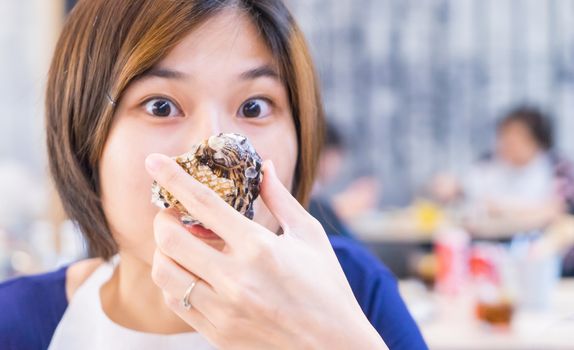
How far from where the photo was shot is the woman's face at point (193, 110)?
944 mm

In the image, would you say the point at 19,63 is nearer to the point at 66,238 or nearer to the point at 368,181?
the point at 66,238

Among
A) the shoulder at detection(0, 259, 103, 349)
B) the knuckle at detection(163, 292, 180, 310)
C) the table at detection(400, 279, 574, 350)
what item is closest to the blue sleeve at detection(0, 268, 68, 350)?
the shoulder at detection(0, 259, 103, 349)

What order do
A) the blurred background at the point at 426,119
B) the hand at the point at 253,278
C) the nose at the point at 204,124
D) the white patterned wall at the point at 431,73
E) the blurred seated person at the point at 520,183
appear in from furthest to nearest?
1. the white patterned wall at the point at 431,73
2. the blurred seated person at the point at 520,183
3. the blurred background at the point at 426,119
4. the nose at the point at 204,124
5. the hand at the point at 253,278

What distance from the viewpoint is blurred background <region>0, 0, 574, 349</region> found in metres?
4.00

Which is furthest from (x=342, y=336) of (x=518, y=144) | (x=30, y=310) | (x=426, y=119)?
(x=426, y=119)

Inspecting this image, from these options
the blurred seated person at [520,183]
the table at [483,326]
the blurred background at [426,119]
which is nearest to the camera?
the table at [483,326]

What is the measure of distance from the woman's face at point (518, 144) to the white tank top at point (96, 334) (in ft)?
16.7

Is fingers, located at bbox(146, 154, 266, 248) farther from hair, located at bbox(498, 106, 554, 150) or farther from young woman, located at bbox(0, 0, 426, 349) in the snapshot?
hair, located at bbox(498, 106, 554, 150)

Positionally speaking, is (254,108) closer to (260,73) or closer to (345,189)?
(260,73)

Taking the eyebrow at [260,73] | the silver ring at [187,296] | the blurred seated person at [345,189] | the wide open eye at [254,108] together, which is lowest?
the silver ring at [187,296]

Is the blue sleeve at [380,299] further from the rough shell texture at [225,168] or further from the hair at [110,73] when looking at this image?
the rough shell texture at [225,168]

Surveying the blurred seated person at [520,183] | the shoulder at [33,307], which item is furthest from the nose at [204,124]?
the blurred seated person at [520,183]

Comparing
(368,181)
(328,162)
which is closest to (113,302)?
(328,162)

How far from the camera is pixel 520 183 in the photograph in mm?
5840
